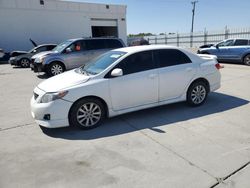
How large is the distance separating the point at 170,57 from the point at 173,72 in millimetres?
381

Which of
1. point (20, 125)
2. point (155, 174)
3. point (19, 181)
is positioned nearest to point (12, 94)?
point (20, 125)

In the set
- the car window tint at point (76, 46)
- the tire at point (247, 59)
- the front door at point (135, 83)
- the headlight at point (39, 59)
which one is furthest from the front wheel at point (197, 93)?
the tire at point (247, 59)

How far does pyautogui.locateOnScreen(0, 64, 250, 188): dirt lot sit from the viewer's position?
9.09 ft

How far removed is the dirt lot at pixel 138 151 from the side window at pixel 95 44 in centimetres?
607

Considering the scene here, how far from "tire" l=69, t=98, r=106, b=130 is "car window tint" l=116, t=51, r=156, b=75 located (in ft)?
2.93

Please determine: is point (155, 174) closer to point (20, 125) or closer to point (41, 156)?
point (41, 156)

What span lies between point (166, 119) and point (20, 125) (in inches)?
124

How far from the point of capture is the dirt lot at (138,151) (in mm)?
2770

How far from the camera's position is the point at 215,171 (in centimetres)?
285

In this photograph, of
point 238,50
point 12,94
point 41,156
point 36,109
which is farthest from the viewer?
point 238,50

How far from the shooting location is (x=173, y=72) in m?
4.93

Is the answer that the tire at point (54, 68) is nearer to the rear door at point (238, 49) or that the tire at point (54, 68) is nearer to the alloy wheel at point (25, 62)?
the alloy wheel at point (25, 62)

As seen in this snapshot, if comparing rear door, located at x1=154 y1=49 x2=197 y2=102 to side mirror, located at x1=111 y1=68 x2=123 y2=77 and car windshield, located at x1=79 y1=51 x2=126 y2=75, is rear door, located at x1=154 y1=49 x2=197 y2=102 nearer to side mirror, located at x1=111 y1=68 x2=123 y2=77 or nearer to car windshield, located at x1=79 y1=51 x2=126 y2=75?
car windshield, located at x1=79 y1=51 x2=126 y2=75

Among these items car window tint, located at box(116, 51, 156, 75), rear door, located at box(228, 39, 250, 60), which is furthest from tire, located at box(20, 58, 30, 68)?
rear door, located at box(228, 39, 250, 60)
